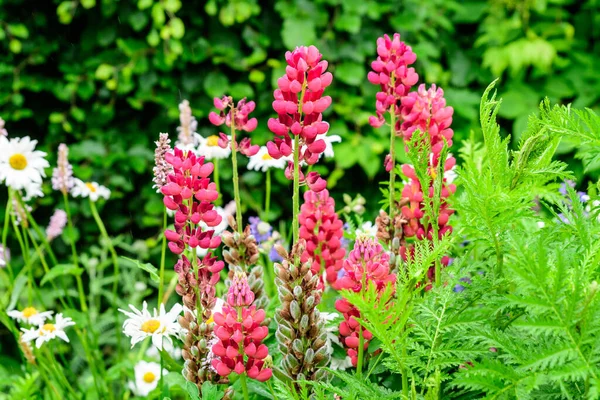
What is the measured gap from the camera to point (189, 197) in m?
1.05

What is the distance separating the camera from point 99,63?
357 cm

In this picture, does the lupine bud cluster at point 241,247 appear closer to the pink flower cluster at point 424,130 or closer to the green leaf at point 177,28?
the pink flower cluster at point 424,130

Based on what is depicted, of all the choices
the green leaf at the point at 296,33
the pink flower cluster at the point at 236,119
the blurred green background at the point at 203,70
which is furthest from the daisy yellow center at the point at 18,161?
the green leaf at the point at 296,33

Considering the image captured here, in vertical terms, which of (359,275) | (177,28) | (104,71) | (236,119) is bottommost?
(359,275)

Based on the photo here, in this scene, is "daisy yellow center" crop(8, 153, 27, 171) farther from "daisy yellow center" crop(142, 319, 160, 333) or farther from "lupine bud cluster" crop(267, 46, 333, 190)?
"lupine bud cluster" crop(267, 46, 333, 190)

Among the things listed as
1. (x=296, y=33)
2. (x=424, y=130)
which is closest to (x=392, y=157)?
(x=424, y=130)

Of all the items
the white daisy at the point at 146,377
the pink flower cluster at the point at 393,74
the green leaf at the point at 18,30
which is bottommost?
the white daisy at the point at 146,377

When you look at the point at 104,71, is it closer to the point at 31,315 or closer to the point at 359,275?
the point at 31,315

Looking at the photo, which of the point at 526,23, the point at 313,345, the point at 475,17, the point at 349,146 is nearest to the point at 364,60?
the point at 349,146

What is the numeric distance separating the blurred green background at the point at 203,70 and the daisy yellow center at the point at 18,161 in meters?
1.61

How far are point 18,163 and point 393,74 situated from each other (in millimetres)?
985

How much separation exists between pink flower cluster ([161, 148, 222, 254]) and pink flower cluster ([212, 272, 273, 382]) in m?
0.10

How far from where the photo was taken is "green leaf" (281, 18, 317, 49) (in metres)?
3.47

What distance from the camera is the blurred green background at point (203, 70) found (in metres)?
3.50
